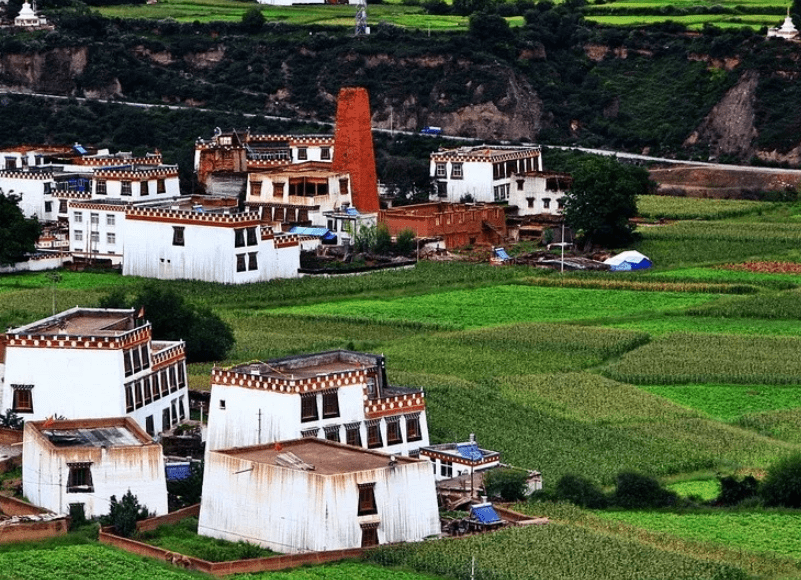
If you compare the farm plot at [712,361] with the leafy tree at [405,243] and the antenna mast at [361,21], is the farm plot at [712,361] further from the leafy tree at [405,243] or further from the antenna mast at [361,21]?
the antenna mast at [361,21]

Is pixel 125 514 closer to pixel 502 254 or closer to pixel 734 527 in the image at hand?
pixel 734 527

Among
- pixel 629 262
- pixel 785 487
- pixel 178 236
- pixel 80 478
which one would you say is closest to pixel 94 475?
pixel 80 478

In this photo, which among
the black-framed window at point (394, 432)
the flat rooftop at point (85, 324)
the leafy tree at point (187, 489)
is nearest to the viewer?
the leafy tree at point (187, 489)

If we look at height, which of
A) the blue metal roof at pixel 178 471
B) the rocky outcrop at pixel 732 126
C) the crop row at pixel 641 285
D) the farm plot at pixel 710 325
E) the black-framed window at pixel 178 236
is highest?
the rocky outcrop at pixel 732 126

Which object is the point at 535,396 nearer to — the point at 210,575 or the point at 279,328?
the point at 279,328

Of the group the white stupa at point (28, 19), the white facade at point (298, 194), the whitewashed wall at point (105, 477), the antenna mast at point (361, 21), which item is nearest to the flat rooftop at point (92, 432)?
the whitewashed wall at point (105, 477)

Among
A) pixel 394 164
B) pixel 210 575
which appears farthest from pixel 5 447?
pixel 394 164
